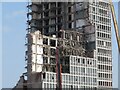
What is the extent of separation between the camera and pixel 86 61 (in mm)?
91438

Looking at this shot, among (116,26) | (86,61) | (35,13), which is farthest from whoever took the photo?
(35,13)

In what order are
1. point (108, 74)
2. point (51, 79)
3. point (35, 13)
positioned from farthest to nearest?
→ point (35, 13), point (108, 74), point (51, 79)

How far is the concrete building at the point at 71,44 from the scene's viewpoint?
88.6 m

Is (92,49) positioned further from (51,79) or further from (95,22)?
(51,79)

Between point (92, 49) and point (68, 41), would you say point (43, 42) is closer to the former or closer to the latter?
point (68, 41)

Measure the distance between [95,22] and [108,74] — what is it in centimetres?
1421

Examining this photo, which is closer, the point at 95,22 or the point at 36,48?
the point at 36,48

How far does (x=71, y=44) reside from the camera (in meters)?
93.8

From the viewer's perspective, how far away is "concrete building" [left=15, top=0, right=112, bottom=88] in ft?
291

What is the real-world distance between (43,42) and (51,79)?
11.1 m

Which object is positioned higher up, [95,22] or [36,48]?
[95,22]

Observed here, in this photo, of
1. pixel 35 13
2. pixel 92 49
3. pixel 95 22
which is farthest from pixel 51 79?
pixel 35 13

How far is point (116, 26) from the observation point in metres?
56.7

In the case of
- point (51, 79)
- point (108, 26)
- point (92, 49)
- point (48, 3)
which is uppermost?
point (48, 3)
